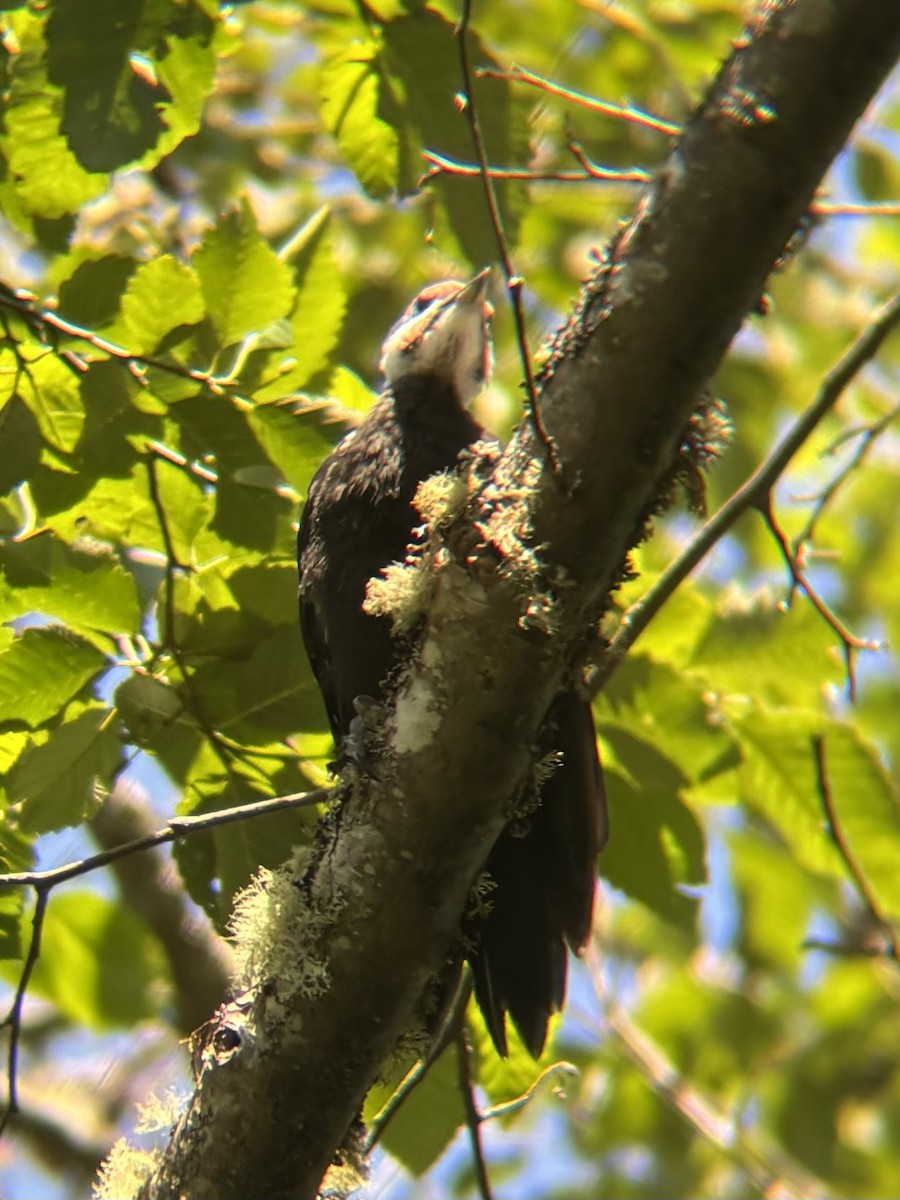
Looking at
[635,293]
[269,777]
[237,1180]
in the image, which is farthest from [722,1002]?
[635,293]

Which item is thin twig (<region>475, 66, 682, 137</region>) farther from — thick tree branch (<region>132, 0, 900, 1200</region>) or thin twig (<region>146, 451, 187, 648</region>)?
thin twig (<region>146, 451, 187, 648</region>)

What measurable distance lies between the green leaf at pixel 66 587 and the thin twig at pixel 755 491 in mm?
716

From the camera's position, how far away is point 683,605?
2.50m

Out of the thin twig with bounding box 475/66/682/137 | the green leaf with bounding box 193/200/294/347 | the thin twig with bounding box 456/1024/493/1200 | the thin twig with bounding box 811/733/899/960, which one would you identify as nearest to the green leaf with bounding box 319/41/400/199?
the thin twig with bounding box 475/66/682/137

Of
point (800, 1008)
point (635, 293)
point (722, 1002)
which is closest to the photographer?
point (635, 293)

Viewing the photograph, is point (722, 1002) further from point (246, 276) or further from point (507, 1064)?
point (246, 276)

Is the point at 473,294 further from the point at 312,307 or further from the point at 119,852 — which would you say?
the point at 119,852

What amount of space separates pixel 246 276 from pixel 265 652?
596 mm

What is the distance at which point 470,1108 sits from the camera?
2203 millimetres

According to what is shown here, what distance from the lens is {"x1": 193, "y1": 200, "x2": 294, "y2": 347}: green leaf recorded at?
2223mm

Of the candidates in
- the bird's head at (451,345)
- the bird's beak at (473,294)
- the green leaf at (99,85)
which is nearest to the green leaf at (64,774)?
the green leaf at (99,85)

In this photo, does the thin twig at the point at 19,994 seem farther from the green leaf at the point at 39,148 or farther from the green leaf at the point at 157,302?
the green leaf at the point at 39,148

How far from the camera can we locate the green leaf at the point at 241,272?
7.29 ft

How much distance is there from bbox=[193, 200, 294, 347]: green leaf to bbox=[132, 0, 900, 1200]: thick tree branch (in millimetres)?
697
